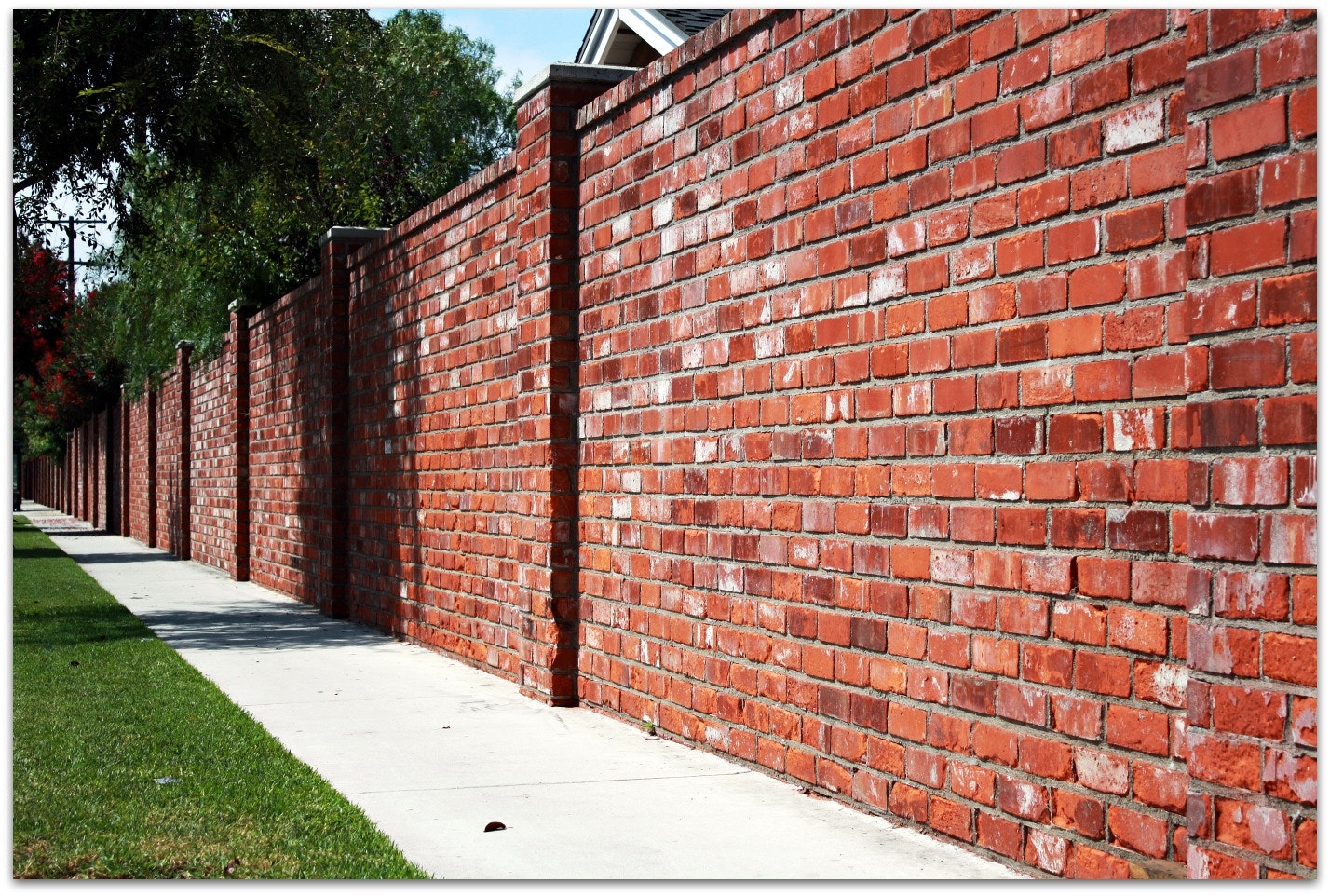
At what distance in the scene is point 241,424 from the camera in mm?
16453

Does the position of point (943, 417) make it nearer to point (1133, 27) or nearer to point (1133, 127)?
point (1133, 127)

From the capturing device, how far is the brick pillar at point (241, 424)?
1638cm

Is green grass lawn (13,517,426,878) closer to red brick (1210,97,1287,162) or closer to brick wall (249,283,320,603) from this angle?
red brick (1210,97,1287,162)

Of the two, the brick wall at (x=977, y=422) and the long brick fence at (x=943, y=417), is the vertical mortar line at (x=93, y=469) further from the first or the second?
the brick wall at (x=977, y=422)

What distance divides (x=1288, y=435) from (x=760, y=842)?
2.18 m

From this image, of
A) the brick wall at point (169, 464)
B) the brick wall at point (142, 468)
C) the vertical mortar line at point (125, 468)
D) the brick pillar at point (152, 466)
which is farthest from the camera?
the vertical mortar line at point (125, 468)

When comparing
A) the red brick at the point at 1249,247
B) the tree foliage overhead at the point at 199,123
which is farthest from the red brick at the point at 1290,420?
the tree foliage overhead at the point at 199,123

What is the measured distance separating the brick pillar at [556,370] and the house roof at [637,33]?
6.35m

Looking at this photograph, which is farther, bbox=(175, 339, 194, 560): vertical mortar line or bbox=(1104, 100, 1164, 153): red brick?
bbox=(175, 339, 194, 560): vertical mortar line

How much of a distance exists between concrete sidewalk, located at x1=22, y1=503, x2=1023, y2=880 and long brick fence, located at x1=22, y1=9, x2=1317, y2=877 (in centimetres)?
21

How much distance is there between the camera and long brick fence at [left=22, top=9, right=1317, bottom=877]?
3.36 m

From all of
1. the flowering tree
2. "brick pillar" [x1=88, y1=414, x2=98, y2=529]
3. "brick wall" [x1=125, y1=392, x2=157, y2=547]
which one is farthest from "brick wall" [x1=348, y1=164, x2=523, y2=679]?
"brick pillar" [x1=88, y1=414, x2=98, y2=529]

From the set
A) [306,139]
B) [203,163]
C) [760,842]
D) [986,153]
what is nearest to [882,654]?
[760,842]

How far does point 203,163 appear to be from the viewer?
1433cm
